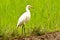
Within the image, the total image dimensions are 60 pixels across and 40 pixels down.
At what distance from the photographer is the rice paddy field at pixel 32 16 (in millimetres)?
6691

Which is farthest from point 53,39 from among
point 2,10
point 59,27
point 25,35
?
point 2,10

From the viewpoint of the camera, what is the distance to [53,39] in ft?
20.9

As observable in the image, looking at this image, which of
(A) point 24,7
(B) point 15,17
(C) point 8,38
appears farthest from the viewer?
(A) point 24,7

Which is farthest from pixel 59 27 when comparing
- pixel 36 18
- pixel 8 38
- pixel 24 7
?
pixel 8 38

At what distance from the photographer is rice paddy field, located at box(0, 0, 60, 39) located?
6.69 m

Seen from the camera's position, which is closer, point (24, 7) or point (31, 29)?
point (31, 29)

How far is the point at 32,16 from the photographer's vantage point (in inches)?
299

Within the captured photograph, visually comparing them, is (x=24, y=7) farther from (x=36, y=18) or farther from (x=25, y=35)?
(x=25, y=35)

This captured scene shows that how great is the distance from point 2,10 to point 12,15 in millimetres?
272

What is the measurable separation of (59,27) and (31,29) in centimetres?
91

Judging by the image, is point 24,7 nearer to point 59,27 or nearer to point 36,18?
point 36,18

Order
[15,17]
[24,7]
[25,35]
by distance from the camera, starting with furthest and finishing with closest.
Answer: [24,7], [15,17], [25,35]

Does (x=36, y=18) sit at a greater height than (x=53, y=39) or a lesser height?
greater

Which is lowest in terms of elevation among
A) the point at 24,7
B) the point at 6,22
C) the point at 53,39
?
the point at 53,39
